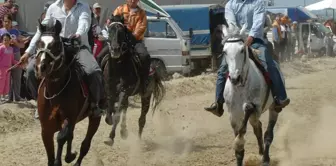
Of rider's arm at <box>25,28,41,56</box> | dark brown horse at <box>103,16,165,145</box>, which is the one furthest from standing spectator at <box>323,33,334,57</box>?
rider's arm at <box>25,28,41,56</box>

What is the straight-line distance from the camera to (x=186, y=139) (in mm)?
12750

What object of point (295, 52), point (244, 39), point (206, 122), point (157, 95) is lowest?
point (295, 52)

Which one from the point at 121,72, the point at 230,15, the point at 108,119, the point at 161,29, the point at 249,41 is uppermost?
the point at 230,15

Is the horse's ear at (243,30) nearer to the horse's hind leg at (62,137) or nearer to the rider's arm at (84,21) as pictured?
the rider's arm at (84,21)

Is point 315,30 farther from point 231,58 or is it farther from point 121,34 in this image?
point 231,58

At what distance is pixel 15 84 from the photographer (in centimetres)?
1475

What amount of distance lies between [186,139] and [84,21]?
4.55m

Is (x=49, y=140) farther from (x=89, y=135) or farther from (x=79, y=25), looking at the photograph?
(x=79, y=25)

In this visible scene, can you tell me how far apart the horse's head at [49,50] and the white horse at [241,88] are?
6.98ft

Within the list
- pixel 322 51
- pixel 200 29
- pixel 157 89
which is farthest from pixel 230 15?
pixel 322 51

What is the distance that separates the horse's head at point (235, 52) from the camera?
28.2ft

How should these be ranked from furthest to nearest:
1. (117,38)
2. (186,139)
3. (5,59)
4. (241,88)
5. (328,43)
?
(328,43)
(5,59)
(186,139)
(117,38)
(241,88)

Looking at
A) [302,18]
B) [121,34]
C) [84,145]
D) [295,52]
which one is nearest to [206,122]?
[121,34]

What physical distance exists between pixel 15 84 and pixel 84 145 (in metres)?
5.88
